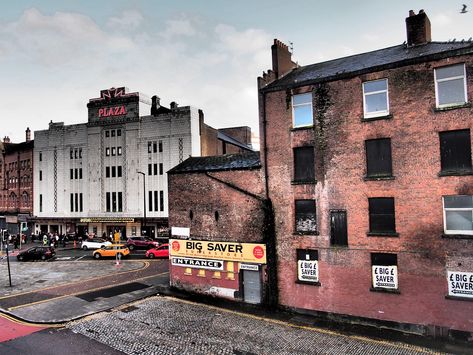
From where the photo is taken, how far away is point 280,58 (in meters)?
22.8

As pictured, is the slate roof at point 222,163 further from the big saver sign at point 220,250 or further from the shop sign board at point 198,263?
the shop sign board at point 198,263

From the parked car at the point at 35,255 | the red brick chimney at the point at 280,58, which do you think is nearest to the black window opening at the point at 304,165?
the red brick chimney at the point at 280,58

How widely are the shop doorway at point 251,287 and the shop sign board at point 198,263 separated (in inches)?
69.6

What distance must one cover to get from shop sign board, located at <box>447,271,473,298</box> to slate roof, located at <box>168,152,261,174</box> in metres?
10.9

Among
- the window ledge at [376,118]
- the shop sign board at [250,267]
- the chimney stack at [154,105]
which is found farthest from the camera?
the chimney stack at [154,105]

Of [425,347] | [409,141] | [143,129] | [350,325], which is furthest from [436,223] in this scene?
[143,129]

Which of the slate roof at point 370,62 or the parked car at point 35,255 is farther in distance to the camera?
the parked car at point 35,255

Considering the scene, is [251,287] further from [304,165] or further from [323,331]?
[304,165]

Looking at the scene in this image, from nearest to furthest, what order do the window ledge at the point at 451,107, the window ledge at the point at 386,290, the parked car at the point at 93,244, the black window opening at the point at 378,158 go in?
the window ledge at the point at 451,107
the window ledge at the point at 386,290
the black window opening at the point at 378,158
the parked car at the point at 93,244

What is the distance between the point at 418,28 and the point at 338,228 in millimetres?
11539

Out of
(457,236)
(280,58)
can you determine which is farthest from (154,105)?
(457,236)

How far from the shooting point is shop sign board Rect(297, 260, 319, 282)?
1894cm

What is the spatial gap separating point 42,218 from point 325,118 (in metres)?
51.4

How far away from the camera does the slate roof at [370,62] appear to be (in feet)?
53.5
